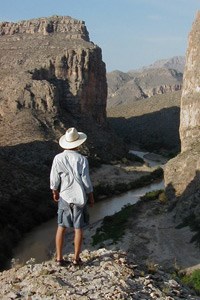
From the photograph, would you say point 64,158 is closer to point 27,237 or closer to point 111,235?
point 111,235

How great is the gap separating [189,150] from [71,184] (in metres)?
24.3

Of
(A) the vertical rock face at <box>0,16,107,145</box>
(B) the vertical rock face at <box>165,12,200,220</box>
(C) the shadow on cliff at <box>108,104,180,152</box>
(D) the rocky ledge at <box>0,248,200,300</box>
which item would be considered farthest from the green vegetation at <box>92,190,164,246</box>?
(C) the shadow on cliff at <box>108,104,180,152</box>

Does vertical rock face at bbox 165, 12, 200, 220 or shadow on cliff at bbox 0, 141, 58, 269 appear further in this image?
shadow on cliff at bbox 0, 141, 58, 269

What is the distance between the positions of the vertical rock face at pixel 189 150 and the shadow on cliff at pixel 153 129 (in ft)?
186

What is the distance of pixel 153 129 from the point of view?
108188mm

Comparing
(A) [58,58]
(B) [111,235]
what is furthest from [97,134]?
(B) [111,235]

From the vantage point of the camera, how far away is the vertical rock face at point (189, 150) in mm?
27750

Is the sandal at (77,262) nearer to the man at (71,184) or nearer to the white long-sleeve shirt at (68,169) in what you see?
the man at (71,184)

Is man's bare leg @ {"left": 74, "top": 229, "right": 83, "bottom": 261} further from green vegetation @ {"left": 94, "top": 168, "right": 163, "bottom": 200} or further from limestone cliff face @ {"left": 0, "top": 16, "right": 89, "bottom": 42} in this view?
limestone cliff face @ {"left": 0, "top": 16, "right": 89, "bottom": 42}

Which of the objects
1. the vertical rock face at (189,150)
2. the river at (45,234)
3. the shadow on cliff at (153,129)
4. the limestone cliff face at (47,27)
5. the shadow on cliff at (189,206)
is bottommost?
the shadow on cliff at (153,129)

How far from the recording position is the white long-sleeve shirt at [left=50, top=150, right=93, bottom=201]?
9102mm

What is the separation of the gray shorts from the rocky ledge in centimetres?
76

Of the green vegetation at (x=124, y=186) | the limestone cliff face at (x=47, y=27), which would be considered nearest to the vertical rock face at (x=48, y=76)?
the limestone cliff face at (x=47, y=27)

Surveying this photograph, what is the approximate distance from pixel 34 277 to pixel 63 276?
0.50 meters
